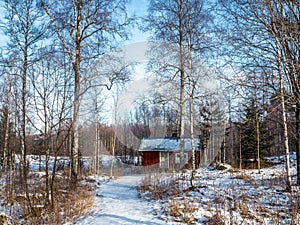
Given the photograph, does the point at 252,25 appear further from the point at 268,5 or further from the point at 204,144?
the point at 204,144

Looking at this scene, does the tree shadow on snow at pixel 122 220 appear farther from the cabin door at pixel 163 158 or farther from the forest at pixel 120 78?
the cabin door at pixel 163 158

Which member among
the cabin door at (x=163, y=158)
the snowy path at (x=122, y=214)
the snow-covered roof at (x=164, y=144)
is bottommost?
the cabin door at (x=163, y=158)

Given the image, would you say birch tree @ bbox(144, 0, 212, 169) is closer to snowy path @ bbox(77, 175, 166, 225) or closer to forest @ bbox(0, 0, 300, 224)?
forest @ bbox(0, 0, 300, 224)

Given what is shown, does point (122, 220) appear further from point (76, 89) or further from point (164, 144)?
A: point (164, 144)

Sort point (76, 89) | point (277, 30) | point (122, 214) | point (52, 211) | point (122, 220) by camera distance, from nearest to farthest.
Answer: point (277, 30)
point (122, 220)
point (52, 211)
point (122, 214)
point (76, 89)

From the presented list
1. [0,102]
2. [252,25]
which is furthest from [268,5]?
[0,102]

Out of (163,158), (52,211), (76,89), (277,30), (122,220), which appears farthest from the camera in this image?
(163,158)

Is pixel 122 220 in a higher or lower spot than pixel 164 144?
lower

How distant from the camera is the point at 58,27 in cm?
779

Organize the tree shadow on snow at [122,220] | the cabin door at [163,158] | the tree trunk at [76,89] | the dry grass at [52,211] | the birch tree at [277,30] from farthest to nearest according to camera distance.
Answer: the cabin door at [163,158] < the tree trunk at [76,89] < the dry grass at [52,211] < the tree shadow on snow at [122,220] < the birch tree at [277,30]

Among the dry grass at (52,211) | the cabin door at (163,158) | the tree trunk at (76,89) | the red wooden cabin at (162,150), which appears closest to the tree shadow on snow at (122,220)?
the dry grass at (52,211)

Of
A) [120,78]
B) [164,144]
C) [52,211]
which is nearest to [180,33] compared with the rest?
[120,78]

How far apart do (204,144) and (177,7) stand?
47.5 feet

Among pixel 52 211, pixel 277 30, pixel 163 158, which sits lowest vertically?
pixel 163 158
